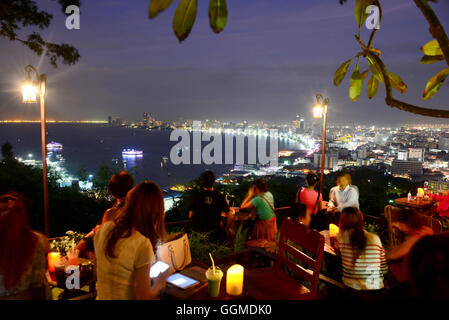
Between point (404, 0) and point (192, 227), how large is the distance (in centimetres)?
327

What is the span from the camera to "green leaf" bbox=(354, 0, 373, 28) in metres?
1.23

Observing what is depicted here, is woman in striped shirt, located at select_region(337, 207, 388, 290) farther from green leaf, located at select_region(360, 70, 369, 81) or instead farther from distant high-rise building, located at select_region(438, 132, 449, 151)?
distant high-rise building, located at select_region(438, 132, 449, 151)

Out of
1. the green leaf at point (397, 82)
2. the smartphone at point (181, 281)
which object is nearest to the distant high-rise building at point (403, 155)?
the green leaf at point (397, 82)

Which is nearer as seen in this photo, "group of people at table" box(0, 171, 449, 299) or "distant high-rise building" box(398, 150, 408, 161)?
"group of people at table" box(0, 171, 449, 299)

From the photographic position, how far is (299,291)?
90.6 inches

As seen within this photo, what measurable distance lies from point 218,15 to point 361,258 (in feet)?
7.99

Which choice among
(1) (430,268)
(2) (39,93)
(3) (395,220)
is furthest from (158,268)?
(2) (39,93)

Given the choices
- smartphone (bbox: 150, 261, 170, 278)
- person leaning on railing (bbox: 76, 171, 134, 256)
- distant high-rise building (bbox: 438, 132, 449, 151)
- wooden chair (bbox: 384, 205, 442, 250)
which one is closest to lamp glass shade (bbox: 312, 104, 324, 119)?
wooden chair (bbox: 384, 205, 442, 250)

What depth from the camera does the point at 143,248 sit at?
1.68m

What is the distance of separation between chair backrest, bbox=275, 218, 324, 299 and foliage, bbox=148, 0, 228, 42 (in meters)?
1.81

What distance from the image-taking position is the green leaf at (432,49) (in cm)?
150
